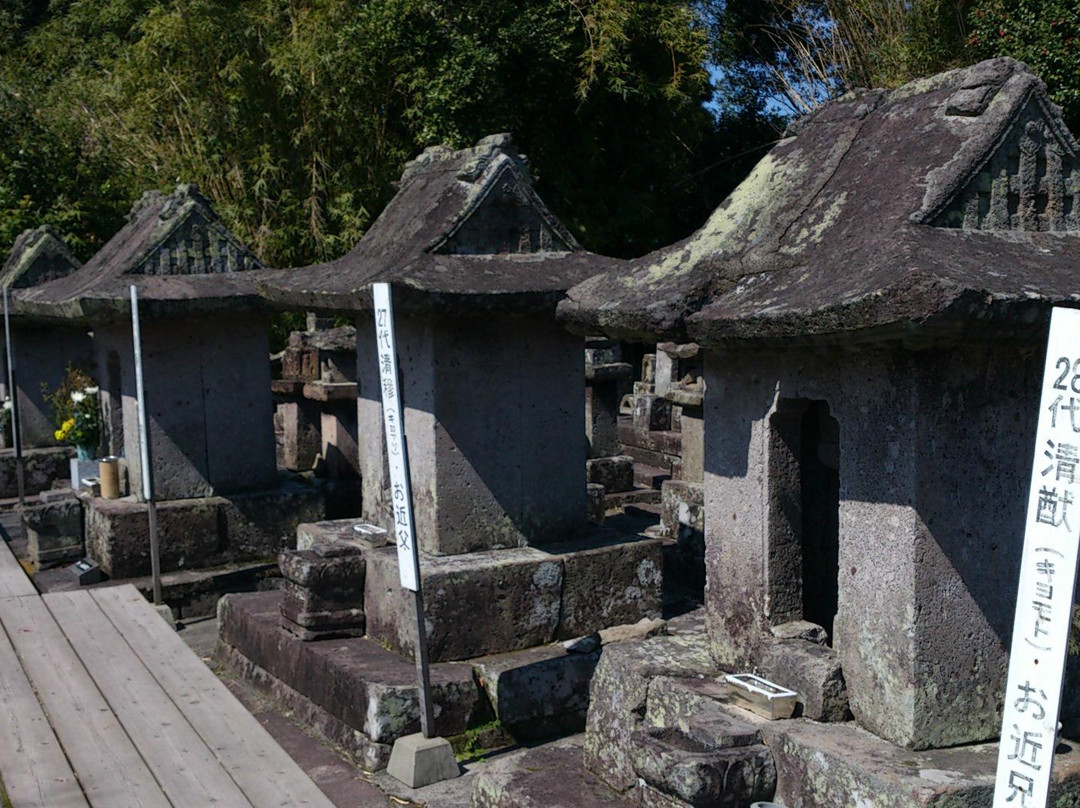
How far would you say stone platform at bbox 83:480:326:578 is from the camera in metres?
8.52

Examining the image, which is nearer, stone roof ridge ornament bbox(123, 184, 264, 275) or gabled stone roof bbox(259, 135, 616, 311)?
gabled stone roof bbox(259, 135, 616, 311)

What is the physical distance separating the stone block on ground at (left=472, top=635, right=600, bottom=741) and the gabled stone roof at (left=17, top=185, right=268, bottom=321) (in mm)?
3937

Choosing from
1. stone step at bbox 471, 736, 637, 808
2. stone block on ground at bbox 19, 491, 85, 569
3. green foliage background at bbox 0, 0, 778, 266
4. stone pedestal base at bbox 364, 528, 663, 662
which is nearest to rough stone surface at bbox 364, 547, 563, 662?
stone pedestal base at bbox 364, 528, 663, 662

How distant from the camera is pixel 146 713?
5508 mm

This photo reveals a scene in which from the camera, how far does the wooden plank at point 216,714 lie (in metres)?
4.79

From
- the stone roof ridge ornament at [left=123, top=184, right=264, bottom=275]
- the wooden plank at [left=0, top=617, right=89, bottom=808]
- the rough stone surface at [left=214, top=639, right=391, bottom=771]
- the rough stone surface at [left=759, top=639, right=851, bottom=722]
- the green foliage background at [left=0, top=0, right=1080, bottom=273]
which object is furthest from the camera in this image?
the green foliage background at [left=0, top=0, right=1080, bottom=273]

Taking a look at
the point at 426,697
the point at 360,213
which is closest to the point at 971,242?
the point at 426,697

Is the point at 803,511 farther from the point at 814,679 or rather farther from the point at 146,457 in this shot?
the point at 146,457

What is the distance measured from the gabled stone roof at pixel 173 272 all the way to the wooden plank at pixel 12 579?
1910 mm

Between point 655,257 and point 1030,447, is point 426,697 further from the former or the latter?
point 1030,447

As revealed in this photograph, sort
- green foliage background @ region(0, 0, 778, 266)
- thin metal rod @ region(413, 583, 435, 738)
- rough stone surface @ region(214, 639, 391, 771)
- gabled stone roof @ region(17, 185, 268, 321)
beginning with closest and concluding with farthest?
thin metal rod @ region(413, 583, 435, 738)
rough stone surface @ region(214, 639, 391, 771)
gabled stone roof @ region(17, 185, 268, 321)
green foliage background @ region(0, 0, 778, 266)

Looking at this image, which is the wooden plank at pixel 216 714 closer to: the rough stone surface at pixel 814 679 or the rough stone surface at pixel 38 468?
the rough stone surface at pixel 814 679

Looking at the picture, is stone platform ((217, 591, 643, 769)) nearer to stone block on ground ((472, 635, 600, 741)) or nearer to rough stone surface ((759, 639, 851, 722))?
stone block on ground ((472, 635, 600, 741))

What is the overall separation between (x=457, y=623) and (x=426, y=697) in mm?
751
